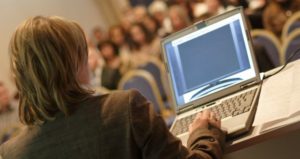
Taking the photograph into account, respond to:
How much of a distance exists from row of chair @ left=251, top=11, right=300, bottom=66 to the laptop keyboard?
153cm

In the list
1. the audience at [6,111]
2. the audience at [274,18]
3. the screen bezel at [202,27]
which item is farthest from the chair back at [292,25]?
the audience at [6,111]

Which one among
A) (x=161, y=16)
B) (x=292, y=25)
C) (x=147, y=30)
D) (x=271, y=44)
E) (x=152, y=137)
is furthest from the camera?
(x=161, y=16)

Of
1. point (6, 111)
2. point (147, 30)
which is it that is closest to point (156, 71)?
point (147, 30)

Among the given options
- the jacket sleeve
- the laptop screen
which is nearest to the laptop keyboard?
the laptop screen

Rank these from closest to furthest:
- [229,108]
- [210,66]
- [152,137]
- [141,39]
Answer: [152,137] < [229,108] < [210,66] < [141,39]

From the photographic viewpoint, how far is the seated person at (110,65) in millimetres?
5012

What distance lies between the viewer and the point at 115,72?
16.8ft

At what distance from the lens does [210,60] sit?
5.37 ft

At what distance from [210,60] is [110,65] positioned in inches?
158

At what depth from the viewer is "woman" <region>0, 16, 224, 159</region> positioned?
3.59ft

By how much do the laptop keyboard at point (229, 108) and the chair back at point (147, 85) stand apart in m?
2.26

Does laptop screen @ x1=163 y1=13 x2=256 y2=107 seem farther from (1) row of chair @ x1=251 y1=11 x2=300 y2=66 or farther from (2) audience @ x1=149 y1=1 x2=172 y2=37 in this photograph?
(2) audience @ x1=149 y1=1 x2=172 y2=37

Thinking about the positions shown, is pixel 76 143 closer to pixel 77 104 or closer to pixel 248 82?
pixel 77 104

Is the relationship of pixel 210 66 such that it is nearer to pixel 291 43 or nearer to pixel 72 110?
pixel 72 110
